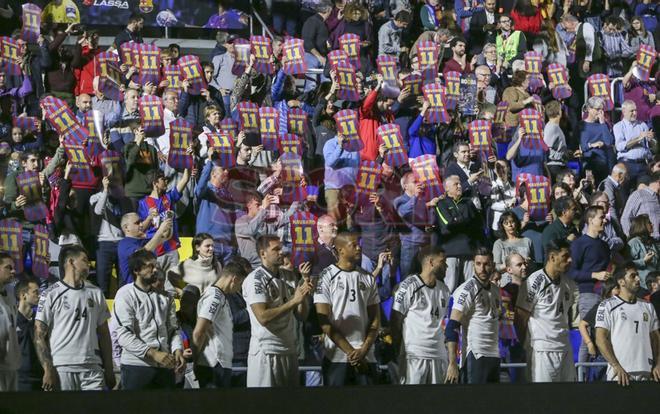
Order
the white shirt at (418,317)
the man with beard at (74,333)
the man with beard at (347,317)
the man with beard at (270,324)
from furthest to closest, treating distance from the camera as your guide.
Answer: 1. the white shirt at (418,317)
2. the man with beard at (347,317)
3. the man with beard at (270,324)
4. the man with beard at (74,333)

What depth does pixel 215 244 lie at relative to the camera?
10.1 m

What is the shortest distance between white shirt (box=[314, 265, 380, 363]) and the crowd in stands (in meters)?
0.01

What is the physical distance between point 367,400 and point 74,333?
2100 mm

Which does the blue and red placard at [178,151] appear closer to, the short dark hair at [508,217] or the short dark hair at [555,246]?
the short dark hair at [508,217]

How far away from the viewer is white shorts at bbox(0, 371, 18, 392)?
8.74 metres

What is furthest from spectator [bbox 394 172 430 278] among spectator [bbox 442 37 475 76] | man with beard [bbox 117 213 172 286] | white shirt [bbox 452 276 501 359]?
spectator [bbox 442 37 475 76]

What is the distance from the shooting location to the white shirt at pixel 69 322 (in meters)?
8.74

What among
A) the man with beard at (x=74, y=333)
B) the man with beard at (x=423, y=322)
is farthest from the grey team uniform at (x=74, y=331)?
the man with beard at (x=423, y=322)

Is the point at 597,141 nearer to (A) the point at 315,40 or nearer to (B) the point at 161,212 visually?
(A) the point at 315,40

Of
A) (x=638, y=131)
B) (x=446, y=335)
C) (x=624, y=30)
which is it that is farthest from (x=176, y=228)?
(x=624, y=30)

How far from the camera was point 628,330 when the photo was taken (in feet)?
32.2

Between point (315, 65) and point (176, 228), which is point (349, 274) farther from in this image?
point (315, 65)

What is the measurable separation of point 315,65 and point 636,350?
4.53m

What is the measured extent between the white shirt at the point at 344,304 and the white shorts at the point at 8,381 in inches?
85.7
